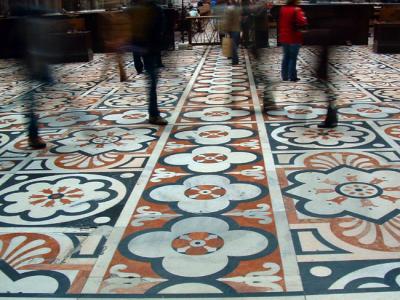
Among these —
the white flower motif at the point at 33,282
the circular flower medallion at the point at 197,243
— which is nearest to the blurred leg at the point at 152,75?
the circular flower medallion at the point at 197,243

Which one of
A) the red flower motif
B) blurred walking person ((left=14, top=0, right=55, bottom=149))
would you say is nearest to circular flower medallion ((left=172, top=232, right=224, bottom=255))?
the red flower motif

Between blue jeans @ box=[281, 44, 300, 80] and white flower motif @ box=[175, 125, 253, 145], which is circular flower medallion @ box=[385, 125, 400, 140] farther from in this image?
blue jeans @ box=[281, 44, 300, 80]

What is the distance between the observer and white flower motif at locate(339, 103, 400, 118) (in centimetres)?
398

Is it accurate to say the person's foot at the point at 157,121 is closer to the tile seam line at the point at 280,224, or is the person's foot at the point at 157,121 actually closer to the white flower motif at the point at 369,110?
the tile seam line at the point at 280,224

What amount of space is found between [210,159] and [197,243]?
1.09m

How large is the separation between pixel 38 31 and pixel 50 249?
1.64m

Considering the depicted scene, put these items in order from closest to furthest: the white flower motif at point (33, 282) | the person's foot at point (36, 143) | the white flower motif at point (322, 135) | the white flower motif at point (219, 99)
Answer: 1. the white flower motif at point (33, 282)
2. the white flower motif at point (322, 135)
3. the person's foot at point (36, 143)
4. the white flower motif at point (219, 99)

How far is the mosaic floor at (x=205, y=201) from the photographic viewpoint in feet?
5.81

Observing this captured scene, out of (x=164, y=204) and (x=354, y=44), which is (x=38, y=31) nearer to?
(x=164, y=204)

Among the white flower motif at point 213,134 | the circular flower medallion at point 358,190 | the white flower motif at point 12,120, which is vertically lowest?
the circular flower medallion at point 358,190

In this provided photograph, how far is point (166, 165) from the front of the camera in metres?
2.97

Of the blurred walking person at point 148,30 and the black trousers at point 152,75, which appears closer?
the blurred walking person at point 148,30

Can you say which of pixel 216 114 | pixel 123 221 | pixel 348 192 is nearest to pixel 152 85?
pixel 216 114

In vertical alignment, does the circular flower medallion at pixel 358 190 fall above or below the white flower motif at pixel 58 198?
above
